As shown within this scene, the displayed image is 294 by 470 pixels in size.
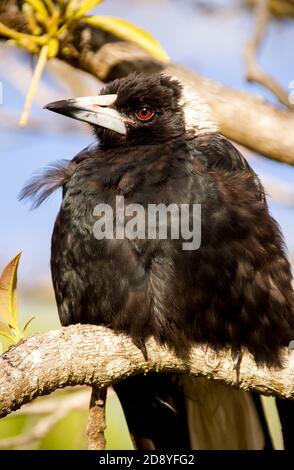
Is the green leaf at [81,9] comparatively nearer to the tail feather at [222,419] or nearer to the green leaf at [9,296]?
the green leaf at [9,296]

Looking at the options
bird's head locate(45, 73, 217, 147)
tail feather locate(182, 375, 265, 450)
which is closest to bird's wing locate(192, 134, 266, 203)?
bird's head locate(45, 73, 217, 147)

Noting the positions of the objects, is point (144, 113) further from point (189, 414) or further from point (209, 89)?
point (189, 414)

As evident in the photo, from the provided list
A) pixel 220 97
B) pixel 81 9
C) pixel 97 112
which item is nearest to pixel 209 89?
pixel 220 97

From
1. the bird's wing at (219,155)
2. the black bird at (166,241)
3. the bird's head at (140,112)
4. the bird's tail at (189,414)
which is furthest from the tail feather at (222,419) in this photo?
the bird's head at (140,112)

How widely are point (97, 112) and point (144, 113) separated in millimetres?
235

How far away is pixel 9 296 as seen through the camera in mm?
3324

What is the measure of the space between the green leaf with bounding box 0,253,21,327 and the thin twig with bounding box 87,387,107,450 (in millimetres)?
473

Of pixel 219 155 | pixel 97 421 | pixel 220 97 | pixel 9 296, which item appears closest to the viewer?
pixel 9 296

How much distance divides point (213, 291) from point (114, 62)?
155 cm

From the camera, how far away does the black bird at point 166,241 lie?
3664 millimetres

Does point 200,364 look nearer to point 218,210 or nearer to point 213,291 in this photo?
point 213,291

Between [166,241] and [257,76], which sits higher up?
[257,76]

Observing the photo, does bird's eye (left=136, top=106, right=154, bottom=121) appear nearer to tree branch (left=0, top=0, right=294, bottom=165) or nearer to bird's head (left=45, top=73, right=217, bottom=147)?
bird's head (left=45, top=73, right=217, bottom=147)
